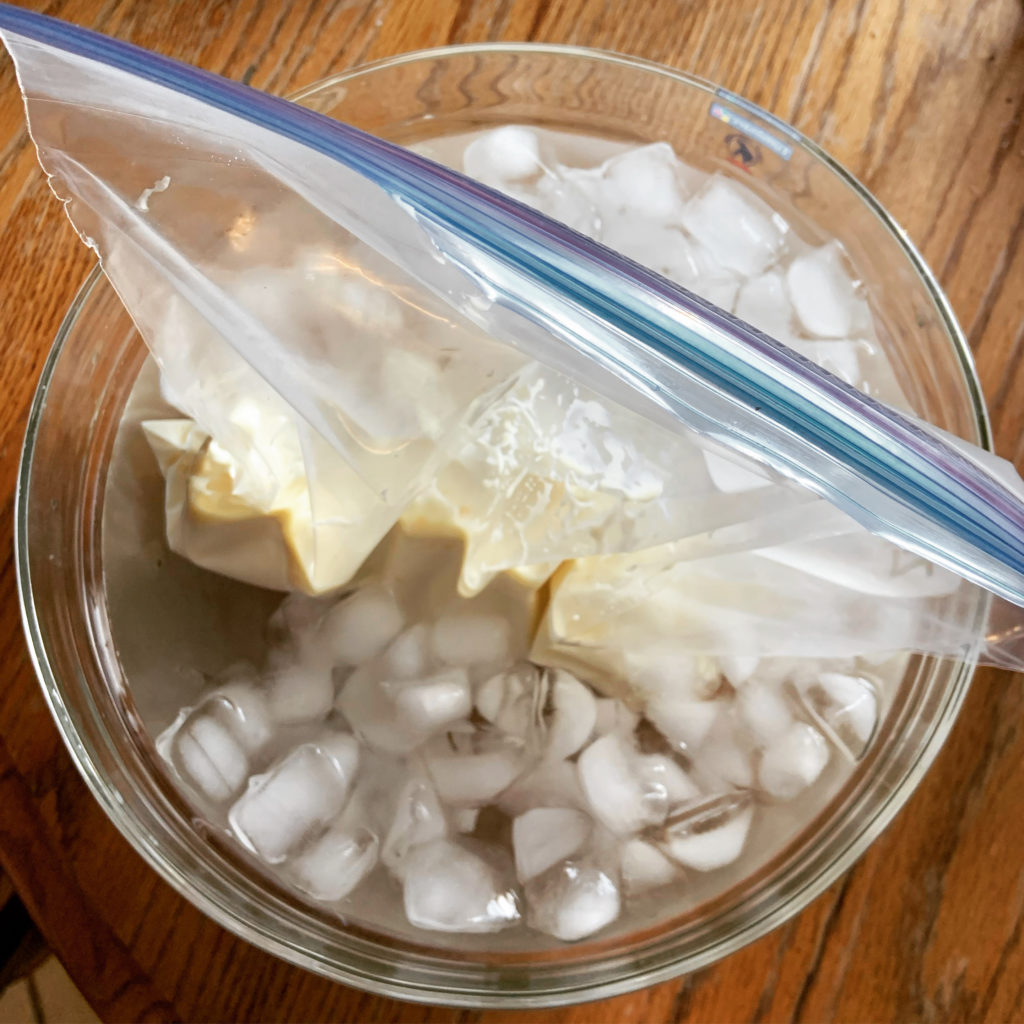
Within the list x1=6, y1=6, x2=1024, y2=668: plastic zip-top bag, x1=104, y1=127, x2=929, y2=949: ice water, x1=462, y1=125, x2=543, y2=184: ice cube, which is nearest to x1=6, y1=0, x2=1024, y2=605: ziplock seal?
x1=6, y1=6, x2=1024, y2=668: plastic zip-top bag

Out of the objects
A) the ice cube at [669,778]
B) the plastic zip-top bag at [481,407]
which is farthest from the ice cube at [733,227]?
the ice cube at [669,778]

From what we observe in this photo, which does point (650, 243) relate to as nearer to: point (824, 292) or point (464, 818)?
point (824, 292)

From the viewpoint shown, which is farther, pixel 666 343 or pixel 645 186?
pixel 645 186

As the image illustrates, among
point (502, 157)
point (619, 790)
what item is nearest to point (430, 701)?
point (619, 790)

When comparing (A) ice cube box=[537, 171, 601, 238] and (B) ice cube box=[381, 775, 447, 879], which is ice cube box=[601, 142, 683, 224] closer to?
(A) ice cube box=[537, 171, 601, 238]

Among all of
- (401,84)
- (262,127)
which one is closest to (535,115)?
(401,84)

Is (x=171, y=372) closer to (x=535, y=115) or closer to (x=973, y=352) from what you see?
(x=535, y=115)

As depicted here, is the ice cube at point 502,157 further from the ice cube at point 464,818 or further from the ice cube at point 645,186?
the ice cube at point 464,818
